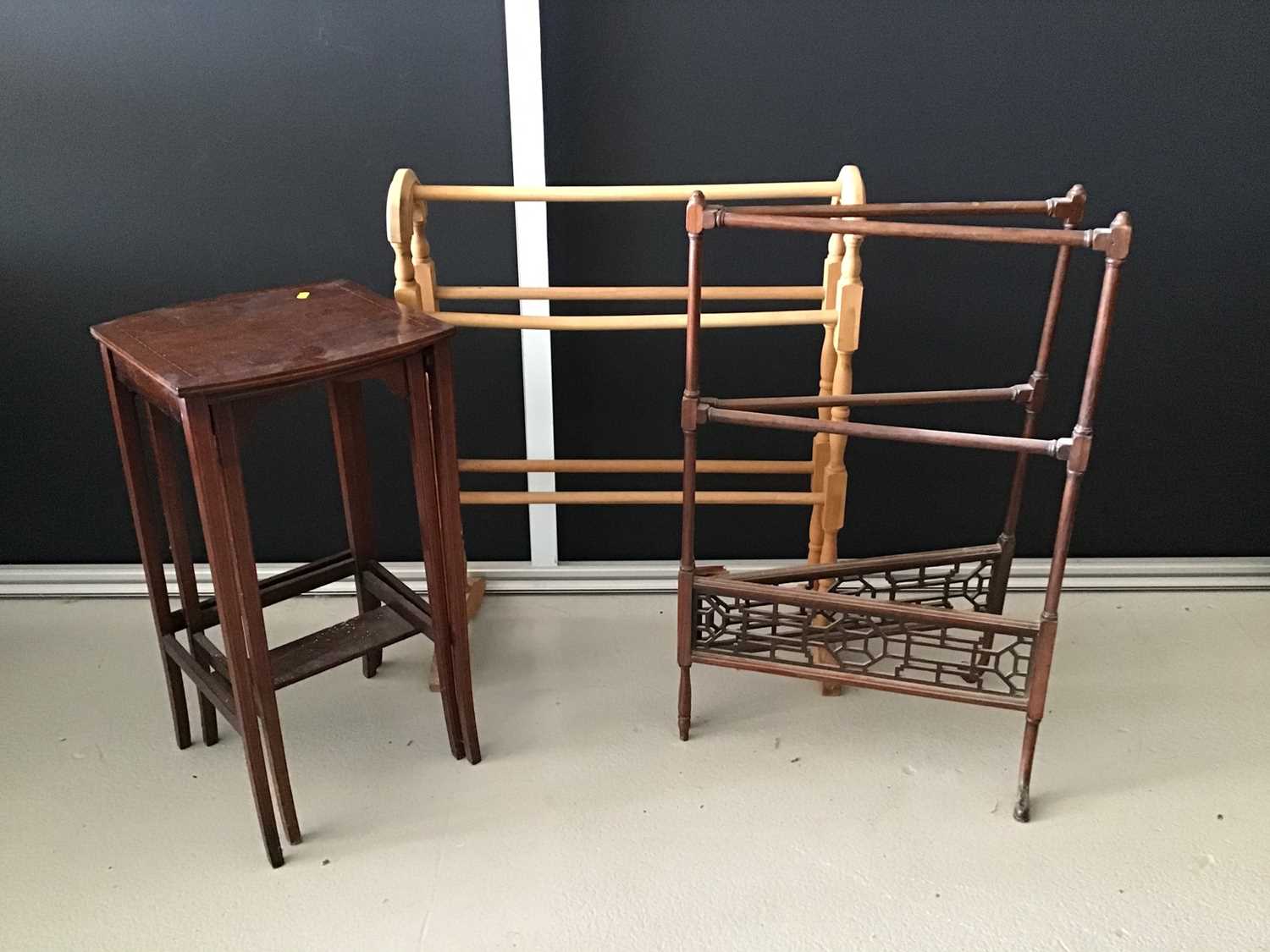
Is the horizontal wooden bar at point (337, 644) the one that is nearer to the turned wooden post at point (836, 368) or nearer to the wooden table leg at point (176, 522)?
the wooden table leg at point (176, 522)

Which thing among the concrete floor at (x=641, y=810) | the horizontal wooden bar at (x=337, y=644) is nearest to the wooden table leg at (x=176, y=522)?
the horizontal wooden bar at (x=337, y=644)

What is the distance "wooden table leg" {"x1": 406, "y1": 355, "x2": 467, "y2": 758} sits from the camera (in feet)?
5.59

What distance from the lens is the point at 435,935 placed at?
161 cm

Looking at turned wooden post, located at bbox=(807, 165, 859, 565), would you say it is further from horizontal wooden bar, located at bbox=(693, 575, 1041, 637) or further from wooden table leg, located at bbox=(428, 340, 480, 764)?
wooden table leg, located at bbox=(428, 340, 480, 764)

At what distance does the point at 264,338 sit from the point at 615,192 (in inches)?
26.3

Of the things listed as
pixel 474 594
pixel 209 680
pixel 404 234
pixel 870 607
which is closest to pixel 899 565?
pixel 870 607

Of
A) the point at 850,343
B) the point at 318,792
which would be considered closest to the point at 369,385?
the point at 318,792

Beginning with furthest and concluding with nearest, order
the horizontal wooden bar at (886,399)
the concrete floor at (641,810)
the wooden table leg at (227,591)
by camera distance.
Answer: the horizontal wooden bar at (886,399) → the concrete floor at (641,810) → the wooden table leg at (227,591)

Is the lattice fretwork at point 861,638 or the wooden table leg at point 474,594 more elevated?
the lattice fretwork at point 861,638

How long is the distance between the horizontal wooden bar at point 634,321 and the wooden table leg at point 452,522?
0.87ft

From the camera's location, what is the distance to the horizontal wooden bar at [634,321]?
197 cm

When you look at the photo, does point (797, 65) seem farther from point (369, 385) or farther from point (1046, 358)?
point (369, 385)

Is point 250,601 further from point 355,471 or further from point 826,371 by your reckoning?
point 826,371

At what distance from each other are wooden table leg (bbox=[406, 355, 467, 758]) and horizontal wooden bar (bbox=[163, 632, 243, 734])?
1.11ft
